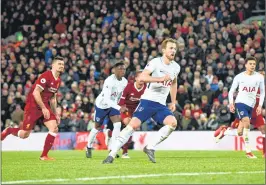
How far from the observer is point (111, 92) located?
745 inches

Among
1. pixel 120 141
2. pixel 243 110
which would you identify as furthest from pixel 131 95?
pixel 120 141

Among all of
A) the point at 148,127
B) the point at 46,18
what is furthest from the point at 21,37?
the point at 148,127

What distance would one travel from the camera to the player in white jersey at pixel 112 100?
18.8m

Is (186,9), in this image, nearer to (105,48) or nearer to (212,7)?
(212,7)

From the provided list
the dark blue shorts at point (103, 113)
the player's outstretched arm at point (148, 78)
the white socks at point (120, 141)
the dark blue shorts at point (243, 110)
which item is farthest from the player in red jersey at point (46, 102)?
the dark blue shorts at point (243, 110)

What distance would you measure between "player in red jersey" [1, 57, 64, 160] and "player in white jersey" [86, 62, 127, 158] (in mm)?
1877

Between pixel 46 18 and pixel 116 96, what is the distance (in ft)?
59.9

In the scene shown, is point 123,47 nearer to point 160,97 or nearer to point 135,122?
point 160,97

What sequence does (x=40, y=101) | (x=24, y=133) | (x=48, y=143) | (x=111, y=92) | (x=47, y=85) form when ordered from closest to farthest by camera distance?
(x=40, y=101) → (x=47, y=85) → (x=48, y=143) → (x=24, y=133) → (x=111, y=92)

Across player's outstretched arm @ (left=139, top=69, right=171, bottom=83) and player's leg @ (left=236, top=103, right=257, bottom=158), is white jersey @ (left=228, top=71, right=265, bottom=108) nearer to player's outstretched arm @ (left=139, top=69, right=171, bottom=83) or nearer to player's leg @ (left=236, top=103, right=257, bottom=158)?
player's leg @ (left=236, top=103, right=257, bottom=158)

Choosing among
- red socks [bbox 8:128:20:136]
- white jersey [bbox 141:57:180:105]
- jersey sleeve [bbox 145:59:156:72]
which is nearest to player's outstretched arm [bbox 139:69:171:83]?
jersey sleeve [bbox 145:59:156:72]

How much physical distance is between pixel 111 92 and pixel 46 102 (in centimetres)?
232

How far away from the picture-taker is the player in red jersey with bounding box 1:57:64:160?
1672 centimetres

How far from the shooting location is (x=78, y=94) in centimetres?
3009
